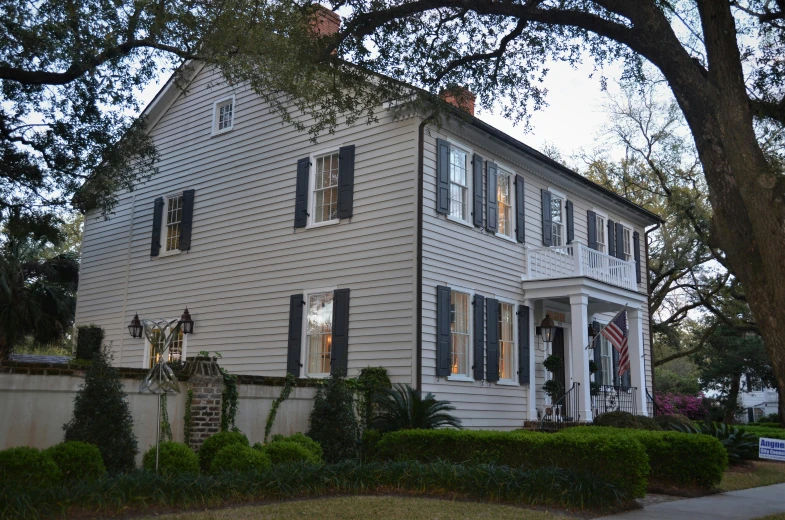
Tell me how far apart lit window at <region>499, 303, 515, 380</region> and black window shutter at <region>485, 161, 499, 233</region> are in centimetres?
176

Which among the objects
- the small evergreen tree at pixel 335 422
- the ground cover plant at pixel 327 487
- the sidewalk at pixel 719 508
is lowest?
the sidewalk at pixel 719 508

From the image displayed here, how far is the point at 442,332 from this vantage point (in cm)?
1447

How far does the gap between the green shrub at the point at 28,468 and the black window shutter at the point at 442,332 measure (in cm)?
748

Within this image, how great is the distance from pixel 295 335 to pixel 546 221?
6.83 m

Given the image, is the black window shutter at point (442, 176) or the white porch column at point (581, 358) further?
the white porch column at point (581, 358)

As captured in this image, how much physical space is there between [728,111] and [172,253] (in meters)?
14.6

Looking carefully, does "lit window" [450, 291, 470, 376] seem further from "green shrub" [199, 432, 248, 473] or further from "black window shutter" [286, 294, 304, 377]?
"green shrub" [199, 432, 248, 473]

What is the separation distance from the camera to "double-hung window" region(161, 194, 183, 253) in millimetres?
19359

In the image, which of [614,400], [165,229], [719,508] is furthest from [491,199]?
[165,229]

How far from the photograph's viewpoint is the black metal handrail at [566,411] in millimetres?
16058

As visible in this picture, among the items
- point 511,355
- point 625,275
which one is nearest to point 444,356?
point 511,355

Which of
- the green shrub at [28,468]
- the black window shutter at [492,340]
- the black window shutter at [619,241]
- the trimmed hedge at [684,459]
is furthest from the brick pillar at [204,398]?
the black window shutter at [619,241]

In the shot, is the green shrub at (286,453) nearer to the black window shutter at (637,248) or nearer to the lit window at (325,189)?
the lit window at (325,189)

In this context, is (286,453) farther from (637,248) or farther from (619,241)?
(637,248)
